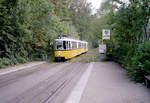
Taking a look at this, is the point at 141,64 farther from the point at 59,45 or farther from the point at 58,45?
the point at 58,45

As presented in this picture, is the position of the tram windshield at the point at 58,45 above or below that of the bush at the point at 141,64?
above

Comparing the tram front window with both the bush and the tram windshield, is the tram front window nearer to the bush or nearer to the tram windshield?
the tram windshield

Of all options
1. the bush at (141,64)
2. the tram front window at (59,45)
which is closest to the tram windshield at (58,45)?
the tram front window at (59,45)

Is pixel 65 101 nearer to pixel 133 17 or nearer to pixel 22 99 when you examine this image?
pixel 22 99

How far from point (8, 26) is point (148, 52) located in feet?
47.6

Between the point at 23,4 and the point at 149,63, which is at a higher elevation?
the point at 23,4

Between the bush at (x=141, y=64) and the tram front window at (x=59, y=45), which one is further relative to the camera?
the tram front window at (x=59, y=45)

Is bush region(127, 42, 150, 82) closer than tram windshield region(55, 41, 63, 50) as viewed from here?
Yes

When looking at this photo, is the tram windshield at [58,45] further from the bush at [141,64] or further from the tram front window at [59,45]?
the bush at [141,64]

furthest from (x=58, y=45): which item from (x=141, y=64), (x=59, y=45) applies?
(x=141, y=64)

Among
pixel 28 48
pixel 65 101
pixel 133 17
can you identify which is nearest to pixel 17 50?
pixel 28 48

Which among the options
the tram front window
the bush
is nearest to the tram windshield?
the tram front window

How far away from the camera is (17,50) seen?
63.4 feet

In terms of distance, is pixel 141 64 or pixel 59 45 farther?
pixel 59 45
